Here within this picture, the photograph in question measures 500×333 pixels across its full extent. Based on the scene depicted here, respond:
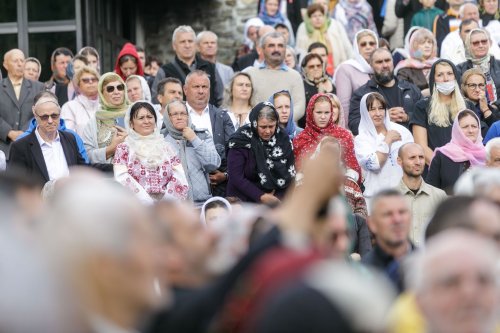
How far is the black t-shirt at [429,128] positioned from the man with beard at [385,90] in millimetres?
282

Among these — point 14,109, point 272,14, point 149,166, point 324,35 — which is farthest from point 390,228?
point 272,14

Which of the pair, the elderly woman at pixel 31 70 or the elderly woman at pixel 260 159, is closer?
the elderly woman at pixel 260 159

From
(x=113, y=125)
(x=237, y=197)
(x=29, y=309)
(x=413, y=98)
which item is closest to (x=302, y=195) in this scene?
(x=29, y=309)

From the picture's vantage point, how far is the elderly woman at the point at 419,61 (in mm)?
14531

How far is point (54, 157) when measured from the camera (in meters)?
11.1

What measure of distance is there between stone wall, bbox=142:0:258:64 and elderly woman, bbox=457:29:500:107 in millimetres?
5932

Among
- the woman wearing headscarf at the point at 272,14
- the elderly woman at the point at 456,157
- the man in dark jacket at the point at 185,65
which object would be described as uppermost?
the woman wearing headscarf at the point at 272,14

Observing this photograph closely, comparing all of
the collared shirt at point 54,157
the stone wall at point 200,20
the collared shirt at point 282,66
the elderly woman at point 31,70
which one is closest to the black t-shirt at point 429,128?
the collared shirt at point 282,66

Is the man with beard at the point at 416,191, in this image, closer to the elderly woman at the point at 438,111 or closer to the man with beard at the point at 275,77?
the elderly woman at the point at 438,111

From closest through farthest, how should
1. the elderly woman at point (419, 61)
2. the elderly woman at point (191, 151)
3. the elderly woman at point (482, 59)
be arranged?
the elderly woman at point (191, 151)
the elderly woman at point (482, 59)
the elderly woman at point (419, 61)

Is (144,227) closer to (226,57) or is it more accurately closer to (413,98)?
(413,98)

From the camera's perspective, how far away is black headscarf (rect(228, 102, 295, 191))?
1123cm

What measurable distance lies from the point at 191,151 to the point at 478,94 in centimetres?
339

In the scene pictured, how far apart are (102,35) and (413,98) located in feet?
21.9
